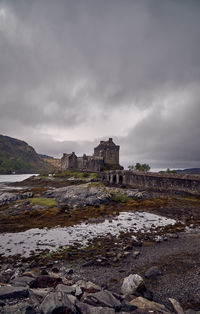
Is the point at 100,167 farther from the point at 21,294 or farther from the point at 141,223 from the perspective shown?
the point at 21,294

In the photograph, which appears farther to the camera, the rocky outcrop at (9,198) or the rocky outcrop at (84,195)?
the rocky outcrop at (9,198)

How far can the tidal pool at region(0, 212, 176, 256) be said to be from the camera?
1405 centimetres

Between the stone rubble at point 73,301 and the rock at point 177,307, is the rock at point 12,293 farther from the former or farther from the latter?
the rock at point 177,307

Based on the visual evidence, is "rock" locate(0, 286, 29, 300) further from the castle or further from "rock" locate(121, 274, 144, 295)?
the castle

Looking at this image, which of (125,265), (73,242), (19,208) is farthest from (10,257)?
(19,208)

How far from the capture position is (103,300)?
6234mm

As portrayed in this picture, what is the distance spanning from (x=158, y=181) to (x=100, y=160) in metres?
40.0

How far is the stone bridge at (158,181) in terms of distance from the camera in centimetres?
4062

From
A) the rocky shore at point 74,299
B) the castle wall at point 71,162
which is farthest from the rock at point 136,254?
the castle wall at point 71,162

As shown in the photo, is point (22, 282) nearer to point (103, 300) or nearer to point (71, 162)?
point (103, 300)

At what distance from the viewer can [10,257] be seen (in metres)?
12.1

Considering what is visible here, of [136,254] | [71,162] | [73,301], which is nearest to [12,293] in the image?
[73,301]

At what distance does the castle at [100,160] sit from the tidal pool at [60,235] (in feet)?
208

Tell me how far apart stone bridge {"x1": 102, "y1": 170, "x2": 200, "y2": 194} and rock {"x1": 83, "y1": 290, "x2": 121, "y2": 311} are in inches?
1535
